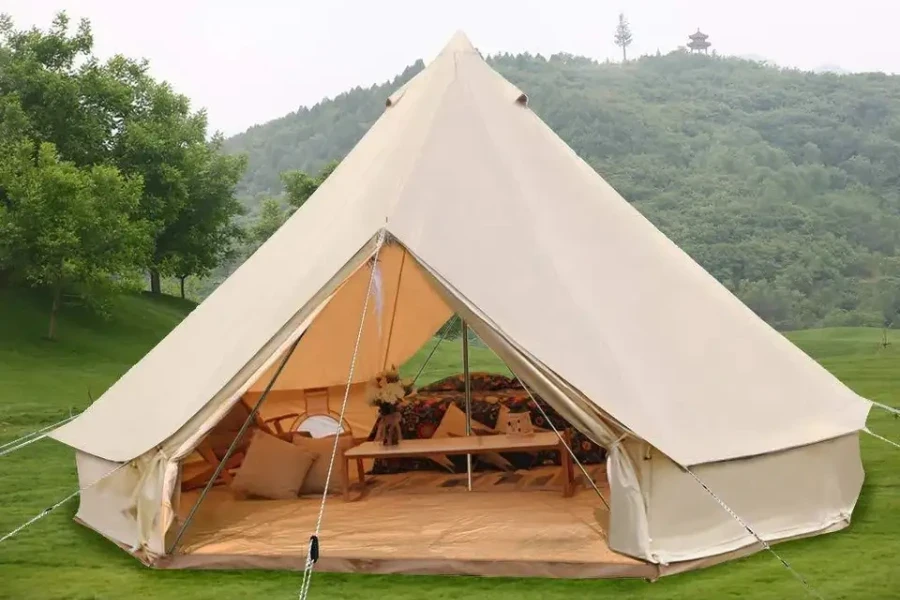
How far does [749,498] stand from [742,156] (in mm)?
46293

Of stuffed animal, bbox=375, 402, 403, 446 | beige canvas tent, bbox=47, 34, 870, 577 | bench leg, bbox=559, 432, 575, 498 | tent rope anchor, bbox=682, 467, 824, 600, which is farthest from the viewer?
stuffed animal, bbox=375, 402, 403, 446

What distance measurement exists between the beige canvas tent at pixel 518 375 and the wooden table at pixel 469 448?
0.62 feet

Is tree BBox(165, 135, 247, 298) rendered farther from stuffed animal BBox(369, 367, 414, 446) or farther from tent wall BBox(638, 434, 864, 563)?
tent wall BBox(638, 434, 864, 563)

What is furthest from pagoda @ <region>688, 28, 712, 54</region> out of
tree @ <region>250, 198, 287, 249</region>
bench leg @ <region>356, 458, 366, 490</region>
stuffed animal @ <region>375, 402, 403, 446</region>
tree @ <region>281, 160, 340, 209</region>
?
bench leg @ <region>356, 458, 366, 490</region>

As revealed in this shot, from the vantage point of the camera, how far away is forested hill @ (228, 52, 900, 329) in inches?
1553

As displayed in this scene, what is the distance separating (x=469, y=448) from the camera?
21.0 ft

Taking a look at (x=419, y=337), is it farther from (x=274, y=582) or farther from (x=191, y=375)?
(x=274, y=582)

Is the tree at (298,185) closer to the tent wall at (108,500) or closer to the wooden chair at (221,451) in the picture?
the wooden chair at (221,451)

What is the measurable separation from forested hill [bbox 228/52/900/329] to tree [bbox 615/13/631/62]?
74.4ft

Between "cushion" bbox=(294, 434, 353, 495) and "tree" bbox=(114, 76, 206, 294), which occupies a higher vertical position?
"tree" bbox=(114, 76, 206, 294)

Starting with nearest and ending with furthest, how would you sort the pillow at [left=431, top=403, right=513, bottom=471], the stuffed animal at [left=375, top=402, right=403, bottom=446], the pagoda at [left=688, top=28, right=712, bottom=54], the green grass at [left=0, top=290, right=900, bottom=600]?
the green grass at [left=0, top=290, right=900, bottom=600]
the stuffed animal at [left=375, top=402, right=403, bottom=446]
the pillow at [left=431, top=403, right=513, bottom=471]
the pagoda at [left=688, top=28, right=712, bottom=54]

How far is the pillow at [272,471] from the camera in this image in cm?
679

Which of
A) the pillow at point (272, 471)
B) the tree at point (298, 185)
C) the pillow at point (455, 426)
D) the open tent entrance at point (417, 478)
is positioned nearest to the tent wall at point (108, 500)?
the open tent entrance at point (417, 478)

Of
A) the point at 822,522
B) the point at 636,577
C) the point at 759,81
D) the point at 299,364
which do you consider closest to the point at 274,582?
the point at 636,577
